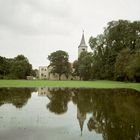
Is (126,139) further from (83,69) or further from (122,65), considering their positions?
(83,69)

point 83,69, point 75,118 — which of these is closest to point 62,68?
point 83,69

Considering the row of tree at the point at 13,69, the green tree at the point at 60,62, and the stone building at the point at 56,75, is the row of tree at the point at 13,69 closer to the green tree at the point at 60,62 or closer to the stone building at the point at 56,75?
the green tree at the point at 60,62

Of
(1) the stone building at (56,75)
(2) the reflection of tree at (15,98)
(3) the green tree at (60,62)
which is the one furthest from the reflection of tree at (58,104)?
(1) the stone building at (56,75)

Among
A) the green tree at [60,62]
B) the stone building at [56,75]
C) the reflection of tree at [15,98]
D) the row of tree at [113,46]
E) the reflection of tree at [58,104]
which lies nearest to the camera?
the reflection of tree at [58,104]

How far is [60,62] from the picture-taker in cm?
10531

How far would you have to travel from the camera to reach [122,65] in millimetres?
58531

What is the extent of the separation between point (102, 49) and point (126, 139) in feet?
217

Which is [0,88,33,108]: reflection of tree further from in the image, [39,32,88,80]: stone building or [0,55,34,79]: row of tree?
[39,32,88,80]: stone building

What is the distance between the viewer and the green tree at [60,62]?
345ft

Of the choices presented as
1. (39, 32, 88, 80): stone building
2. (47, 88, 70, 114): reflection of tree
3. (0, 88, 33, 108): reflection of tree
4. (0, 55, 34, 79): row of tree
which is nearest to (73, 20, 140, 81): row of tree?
(0, 55, 34, 79): row of tree

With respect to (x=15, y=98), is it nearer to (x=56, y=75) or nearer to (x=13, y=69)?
(x=13, y=69)

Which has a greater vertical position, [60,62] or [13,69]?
[60,62]

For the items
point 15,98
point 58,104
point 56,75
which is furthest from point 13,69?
point 58,104

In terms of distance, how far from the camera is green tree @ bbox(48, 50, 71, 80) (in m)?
105
